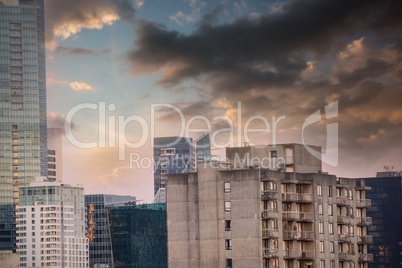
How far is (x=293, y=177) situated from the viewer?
15662 centimetres

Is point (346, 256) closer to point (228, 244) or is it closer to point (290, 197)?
point (290, 197)

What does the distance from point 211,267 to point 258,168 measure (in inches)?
648

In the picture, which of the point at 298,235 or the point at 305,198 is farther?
the point at 305,198

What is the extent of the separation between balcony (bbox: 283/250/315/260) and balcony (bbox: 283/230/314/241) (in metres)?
1.99

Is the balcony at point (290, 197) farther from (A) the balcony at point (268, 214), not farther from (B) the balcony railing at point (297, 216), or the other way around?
(A) the balcony at point (268, 214)

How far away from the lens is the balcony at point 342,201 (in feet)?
540

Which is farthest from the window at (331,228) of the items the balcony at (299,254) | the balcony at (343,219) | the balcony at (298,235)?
the balcony at (299,254)

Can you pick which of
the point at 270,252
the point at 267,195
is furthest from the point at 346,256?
the point at 267,195

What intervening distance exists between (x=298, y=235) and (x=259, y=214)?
10428 millimetres

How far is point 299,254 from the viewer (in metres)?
154

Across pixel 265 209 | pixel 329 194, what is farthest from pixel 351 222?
pixel 265 209

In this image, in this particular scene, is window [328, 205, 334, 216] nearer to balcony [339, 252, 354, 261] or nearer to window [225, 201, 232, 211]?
balcony [339, 252, 354, 261]

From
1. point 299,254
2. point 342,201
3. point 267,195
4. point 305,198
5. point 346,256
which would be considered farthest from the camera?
point 342,201

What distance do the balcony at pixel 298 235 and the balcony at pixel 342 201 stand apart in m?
11.0
